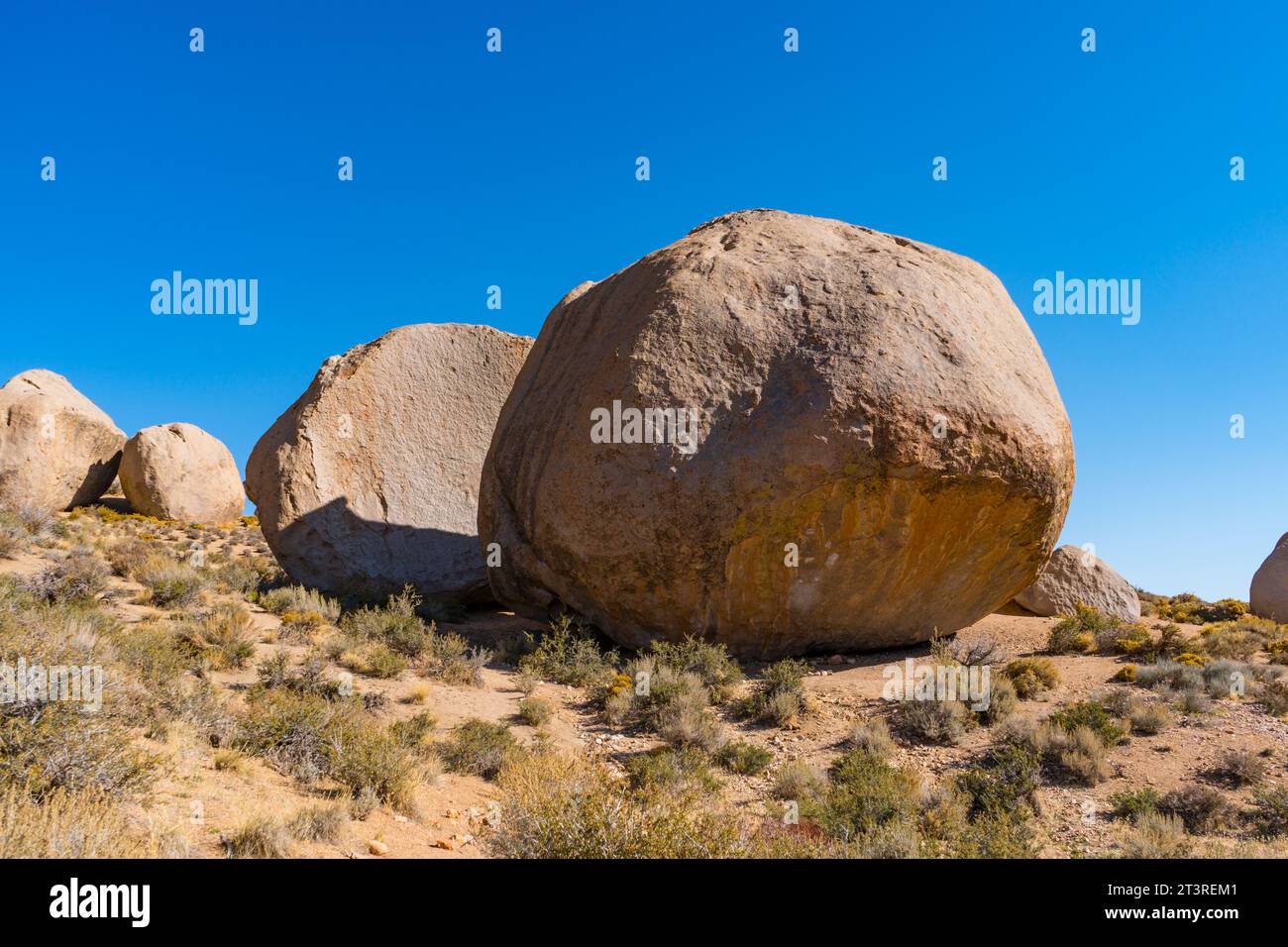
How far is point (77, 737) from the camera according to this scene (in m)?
3.65

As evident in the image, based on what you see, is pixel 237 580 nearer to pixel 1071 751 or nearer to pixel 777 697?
pixel 777 697

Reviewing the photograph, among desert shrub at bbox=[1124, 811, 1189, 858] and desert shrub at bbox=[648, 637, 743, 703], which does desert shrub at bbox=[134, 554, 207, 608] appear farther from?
desert shrub at bbox=[1124, 811, 1189, 858]

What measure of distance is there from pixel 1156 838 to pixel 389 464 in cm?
1059

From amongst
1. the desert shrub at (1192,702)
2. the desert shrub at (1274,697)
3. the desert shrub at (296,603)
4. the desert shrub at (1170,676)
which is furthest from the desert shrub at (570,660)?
the desert shrub at (1274,697)

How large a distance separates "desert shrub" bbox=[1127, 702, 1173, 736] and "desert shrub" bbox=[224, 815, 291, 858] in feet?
21.4

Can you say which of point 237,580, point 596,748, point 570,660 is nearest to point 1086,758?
point 596,748

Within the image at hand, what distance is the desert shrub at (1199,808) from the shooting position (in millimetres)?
5012

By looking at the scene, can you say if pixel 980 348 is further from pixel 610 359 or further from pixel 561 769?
pixel 561 769

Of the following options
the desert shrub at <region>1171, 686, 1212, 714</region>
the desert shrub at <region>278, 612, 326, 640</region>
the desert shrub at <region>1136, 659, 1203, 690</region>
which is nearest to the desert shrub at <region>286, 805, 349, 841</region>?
the desert shrub at <region>278, 612, 326, 640</region>

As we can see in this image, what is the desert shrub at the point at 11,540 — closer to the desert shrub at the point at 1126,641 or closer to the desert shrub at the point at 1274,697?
the desert shrub at the point at 1126,641

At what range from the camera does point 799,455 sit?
733 centimetres

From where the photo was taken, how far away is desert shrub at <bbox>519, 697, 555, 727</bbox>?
658cm

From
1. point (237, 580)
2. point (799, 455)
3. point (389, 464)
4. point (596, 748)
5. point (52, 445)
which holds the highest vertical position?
point (52, 445)

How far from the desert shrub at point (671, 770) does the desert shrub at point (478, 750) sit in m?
0.90
